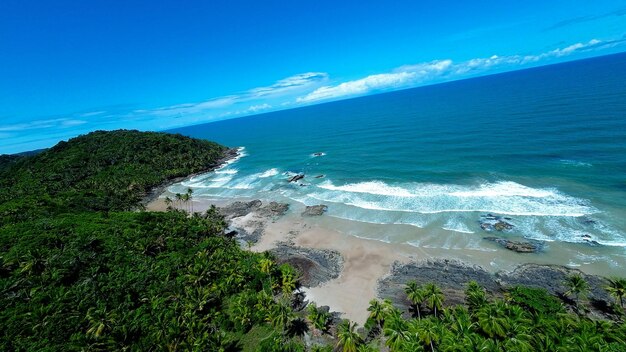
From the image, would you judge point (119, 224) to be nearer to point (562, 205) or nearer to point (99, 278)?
point (99, 278)

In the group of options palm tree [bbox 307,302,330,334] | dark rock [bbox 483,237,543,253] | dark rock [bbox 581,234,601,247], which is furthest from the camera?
dark rock [bbox 483,237,543,253]

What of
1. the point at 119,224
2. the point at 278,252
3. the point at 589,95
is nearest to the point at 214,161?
the point at 119,224

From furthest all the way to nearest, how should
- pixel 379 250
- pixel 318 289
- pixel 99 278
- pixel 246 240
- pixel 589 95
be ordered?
pixel 589 95 → pixel 246 240 → pixel 379 250 → pixel 318 289 → pixel 99 278

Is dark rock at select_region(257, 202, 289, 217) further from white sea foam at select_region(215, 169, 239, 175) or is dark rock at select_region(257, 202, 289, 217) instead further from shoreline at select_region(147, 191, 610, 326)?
white sea foam at select_region(215, 169, 239, 175)

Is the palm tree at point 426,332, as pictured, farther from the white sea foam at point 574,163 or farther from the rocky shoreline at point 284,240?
the white sea foam at point 574,163

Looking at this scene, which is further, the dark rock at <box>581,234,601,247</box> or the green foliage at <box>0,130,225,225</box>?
the green foliage at <box>0,130,225,225</box>

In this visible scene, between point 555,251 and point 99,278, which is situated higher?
point 99,278

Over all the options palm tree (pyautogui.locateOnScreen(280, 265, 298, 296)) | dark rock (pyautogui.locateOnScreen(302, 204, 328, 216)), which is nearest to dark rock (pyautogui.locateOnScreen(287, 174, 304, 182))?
dark rock (pyautogui.locateOnScreen(302, 204, 328, 216))
